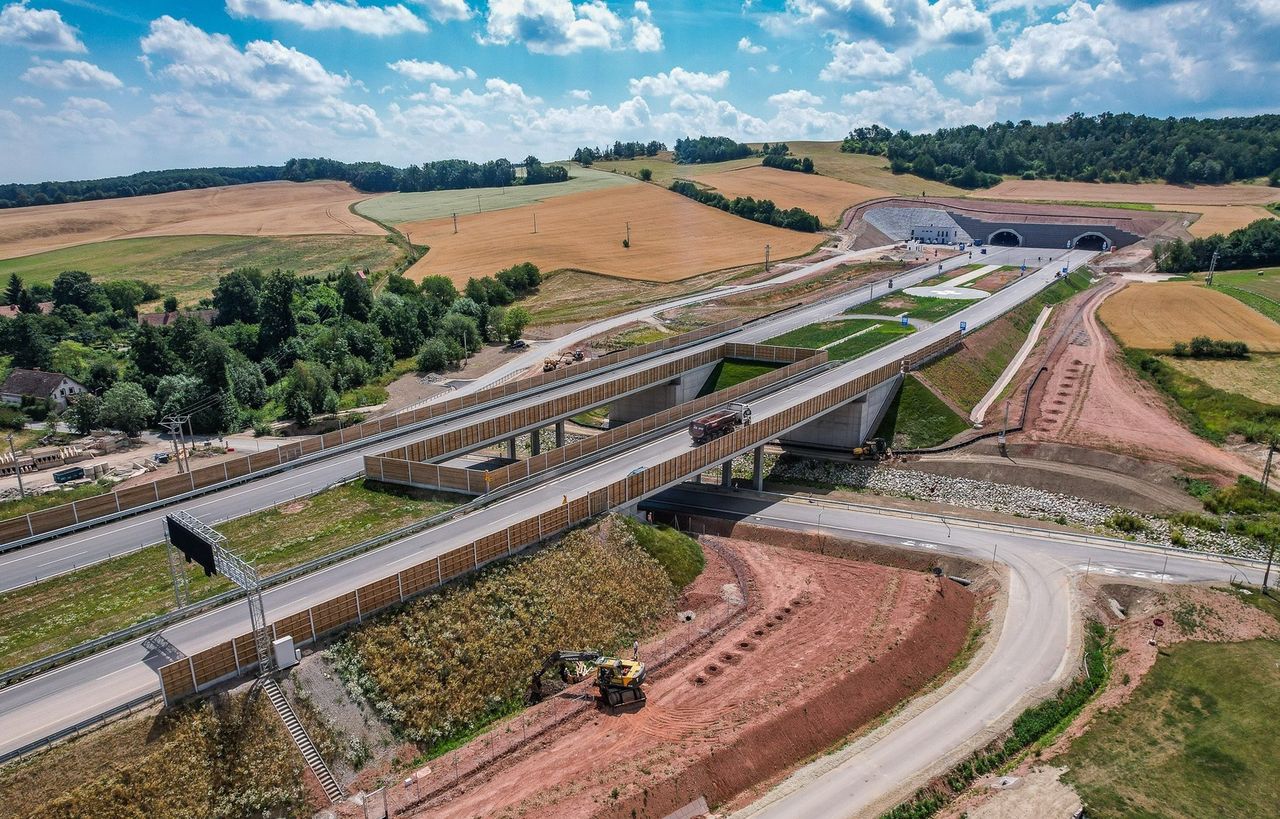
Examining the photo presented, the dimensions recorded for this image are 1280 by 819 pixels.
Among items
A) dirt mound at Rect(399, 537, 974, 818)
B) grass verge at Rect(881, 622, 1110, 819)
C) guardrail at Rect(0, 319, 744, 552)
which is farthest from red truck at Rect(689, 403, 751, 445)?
grass verge at Rect(881, 622, 1110, 819)

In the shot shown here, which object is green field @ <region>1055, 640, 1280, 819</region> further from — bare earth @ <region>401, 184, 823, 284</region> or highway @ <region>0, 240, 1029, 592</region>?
bare earth @ <region>401, 184, 823, 284</region>

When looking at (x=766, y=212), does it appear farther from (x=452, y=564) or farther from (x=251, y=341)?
(x=452, y=564)

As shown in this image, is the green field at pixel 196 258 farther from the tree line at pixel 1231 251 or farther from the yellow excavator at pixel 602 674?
the tree line at pixel 1231 251

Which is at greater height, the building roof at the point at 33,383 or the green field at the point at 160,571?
the green field at the point at 160,571

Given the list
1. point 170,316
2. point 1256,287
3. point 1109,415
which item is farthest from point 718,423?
point 1256,287

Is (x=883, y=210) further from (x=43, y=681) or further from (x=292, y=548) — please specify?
(x=43, y=681)

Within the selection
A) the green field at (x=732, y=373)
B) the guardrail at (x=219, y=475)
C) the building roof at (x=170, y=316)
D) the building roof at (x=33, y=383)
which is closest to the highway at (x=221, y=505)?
the guardrail at (x=219, y=475)

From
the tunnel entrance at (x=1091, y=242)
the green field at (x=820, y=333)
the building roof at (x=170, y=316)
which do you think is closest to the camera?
the green field at (x=820, y=333)
